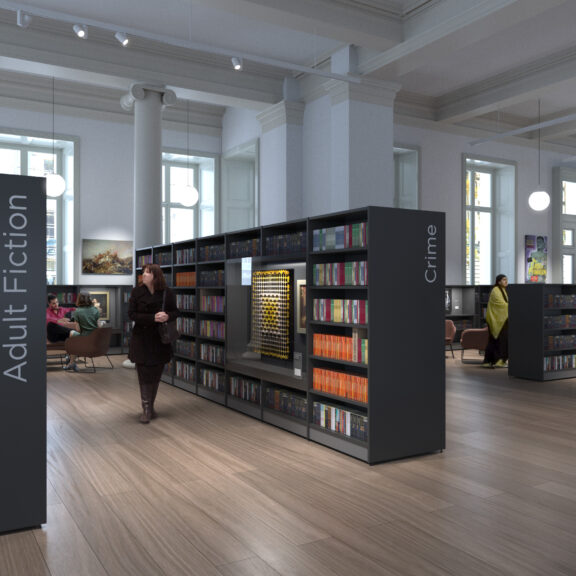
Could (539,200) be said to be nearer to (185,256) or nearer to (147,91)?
(185,256)

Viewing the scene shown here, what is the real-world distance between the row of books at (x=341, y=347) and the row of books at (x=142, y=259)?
5.17 meters

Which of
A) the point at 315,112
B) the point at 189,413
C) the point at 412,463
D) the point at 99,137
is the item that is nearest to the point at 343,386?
the point at 412,463

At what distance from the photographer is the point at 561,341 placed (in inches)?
373

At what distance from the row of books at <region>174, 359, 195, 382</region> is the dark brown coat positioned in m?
1.87

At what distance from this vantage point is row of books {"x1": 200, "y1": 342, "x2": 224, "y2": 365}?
24.4 ft

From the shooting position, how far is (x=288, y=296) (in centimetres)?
607

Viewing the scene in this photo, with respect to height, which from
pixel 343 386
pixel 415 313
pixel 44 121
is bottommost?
pixel 343 386

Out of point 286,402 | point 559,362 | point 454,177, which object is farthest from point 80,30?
point 454,177

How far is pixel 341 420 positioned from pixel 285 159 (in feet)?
23.8

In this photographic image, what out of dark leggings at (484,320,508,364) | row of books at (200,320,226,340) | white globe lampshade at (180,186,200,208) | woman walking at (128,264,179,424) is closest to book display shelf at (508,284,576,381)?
dark leggings at (484,320,508,364)

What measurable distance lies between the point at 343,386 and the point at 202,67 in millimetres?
7563

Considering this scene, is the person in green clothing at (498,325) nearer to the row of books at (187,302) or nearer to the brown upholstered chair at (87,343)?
the row of books at (187,302)

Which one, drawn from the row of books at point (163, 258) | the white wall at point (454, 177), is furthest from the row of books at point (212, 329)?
the white wall at point (454, 177)

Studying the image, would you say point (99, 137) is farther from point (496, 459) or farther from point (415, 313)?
point (496, 459)
